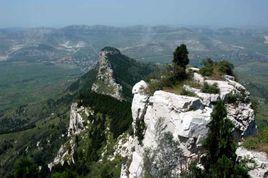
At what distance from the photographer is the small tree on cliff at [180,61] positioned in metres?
65.8

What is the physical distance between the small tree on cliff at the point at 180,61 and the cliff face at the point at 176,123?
2.73m

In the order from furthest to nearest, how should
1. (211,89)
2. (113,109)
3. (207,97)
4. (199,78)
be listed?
1. (113,109)
2. (199,78)
3. (211,89)
4. (207,97)

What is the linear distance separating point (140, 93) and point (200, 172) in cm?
2041

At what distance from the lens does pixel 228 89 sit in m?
58.7

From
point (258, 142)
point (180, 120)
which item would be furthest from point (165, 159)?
point (258, 142)

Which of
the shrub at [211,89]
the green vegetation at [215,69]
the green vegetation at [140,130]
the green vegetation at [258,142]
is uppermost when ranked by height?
the green vegetation at [215,69]

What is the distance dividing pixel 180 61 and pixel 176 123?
18.6 meters

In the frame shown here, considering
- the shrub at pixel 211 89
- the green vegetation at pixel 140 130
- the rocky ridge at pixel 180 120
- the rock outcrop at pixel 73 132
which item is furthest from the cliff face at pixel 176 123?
the rock outcrop at pixel 73 132

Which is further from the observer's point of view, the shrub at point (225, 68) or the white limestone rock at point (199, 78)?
the shrub at point (225, 68)

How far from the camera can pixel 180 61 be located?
68.1 metres

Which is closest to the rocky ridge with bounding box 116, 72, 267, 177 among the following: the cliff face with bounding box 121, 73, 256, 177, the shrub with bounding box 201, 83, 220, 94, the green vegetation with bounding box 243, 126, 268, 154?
the cliff face with bounding box 121, 73, 256, 177

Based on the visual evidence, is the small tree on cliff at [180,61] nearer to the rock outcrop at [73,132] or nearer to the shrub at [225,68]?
the shrub at [225,68]

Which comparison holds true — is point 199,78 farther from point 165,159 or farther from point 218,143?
point 165,159

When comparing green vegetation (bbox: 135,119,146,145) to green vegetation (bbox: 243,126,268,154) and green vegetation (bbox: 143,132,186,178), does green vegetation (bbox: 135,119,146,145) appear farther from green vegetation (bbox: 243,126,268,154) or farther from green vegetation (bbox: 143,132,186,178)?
green vegetation (bbox: 243,126,268,154)
